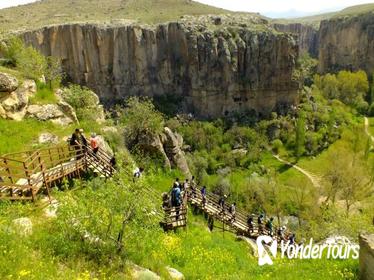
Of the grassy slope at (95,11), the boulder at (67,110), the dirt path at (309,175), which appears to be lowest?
the dirt path at (309,175)

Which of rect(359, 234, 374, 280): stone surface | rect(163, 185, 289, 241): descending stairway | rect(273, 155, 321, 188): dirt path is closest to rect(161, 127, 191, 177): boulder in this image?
rect(163, 185, 289, 241): descending stairway

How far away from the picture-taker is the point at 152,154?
31.6 meters

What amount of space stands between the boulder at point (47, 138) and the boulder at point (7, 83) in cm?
388

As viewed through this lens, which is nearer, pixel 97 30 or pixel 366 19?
pixel 97 30

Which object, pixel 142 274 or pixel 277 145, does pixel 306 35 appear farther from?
pixel 142 274

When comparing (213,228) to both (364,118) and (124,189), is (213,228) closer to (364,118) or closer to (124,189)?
(124,189)

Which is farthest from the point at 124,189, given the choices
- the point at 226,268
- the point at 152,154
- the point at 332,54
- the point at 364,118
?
the point at 332,54

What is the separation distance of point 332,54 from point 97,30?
89.2 m

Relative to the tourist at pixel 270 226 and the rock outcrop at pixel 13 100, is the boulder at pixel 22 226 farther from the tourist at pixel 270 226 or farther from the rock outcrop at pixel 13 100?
the tourist at pixel 270 226

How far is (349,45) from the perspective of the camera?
5694 inches

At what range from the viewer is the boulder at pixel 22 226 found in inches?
507

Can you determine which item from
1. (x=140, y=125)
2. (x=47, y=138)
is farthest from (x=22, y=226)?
(x=140, y=125)

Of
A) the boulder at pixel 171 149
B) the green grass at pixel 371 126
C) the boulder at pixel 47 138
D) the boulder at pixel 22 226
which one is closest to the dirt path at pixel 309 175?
the green grass at pixel 371 126

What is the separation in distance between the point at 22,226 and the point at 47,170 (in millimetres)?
6335
